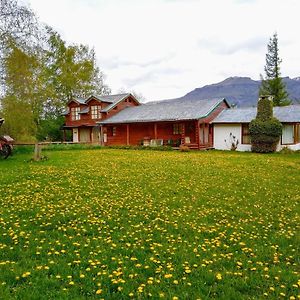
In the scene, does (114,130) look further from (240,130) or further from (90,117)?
(240,130)

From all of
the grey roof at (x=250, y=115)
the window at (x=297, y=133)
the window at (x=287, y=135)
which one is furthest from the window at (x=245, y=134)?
the window at (x=297, y=133)

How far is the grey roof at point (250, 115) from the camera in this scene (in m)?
26.5

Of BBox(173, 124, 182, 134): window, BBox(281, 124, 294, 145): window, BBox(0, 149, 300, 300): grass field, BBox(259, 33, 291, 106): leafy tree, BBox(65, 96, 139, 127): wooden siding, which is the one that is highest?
BBox(259, 33, 291, 106): leafy tree

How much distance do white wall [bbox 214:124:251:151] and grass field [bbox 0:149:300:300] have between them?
1667 cm

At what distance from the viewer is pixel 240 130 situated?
28.3 metres

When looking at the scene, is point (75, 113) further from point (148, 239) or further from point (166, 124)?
A: point (148, 239)

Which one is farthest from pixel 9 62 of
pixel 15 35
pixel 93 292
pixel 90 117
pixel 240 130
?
pixel 93 292

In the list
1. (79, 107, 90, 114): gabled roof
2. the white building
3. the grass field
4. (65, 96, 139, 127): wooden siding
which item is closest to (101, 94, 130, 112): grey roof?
(65, 96, 139, 127): wooden siding

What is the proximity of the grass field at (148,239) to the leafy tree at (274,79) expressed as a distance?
37244 mm

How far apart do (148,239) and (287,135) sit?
933 inches

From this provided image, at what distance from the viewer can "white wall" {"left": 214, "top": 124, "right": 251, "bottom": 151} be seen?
28295 millimetres

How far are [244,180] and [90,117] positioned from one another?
2901 centimetres

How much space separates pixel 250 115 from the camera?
28.7 meters

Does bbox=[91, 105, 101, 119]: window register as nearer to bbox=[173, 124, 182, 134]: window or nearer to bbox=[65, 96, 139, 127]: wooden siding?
bbox=[65, 96, 139, 127]: wooden siding
